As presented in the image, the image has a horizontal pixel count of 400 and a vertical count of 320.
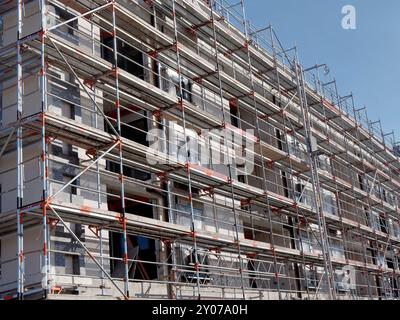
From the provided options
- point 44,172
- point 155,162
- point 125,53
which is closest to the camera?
point 44,172

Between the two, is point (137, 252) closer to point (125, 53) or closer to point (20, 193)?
point (20, 193)

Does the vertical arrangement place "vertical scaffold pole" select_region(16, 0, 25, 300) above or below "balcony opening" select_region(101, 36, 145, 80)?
below

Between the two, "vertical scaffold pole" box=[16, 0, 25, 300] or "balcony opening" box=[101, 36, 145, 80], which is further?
"balcony opening" box=[101, 36, 145, 80]

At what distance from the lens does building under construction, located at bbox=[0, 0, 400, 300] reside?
1273cm

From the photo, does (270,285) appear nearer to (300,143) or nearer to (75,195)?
(300,143)

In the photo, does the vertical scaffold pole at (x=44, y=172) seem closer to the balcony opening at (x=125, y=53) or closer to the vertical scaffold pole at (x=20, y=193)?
the vertical scaffold pole at (x=20, y=193)

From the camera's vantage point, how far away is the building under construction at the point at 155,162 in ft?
41.8

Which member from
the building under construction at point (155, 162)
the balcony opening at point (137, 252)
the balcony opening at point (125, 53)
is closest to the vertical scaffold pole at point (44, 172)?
the building under construction at point (155, 162)

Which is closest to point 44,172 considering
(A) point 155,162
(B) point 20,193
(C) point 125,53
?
(B) point 20,193

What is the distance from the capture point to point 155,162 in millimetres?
15000

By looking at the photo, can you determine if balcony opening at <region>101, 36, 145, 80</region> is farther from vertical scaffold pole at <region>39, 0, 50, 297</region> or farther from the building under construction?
vertical scaffold pole at <region>39, 0, 50, 297</region>

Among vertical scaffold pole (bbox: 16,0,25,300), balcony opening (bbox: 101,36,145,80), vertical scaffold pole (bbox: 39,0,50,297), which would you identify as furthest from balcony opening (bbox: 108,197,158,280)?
balcony opening (bbox: 101,36,145,80)

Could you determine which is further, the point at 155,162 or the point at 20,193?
the point at 155,162

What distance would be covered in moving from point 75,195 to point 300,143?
12.5 meters
